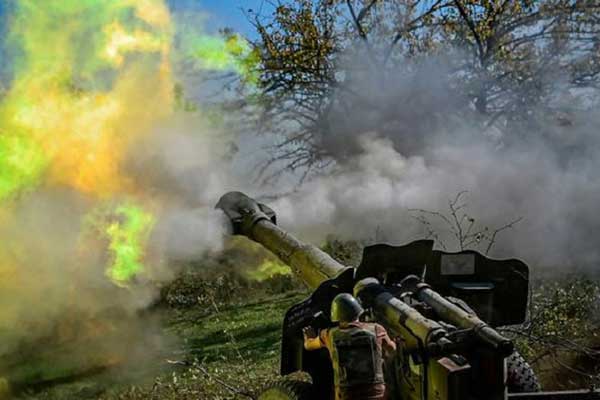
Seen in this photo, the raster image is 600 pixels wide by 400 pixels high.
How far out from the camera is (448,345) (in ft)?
14.5

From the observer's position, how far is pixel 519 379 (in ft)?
19.2

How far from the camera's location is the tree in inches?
531

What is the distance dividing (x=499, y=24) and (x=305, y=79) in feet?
12.2

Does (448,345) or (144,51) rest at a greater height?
(144,51)

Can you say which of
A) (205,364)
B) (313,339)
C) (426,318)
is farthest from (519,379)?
(205,364)

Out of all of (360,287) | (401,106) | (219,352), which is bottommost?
(219,352)

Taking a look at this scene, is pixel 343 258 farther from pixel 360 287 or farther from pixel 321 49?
pixel 360 287

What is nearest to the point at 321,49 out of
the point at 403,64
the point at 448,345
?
the point at 403,64

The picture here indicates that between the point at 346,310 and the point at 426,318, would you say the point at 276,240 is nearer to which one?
the point at 346,310

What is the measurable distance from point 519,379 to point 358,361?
5.56ft

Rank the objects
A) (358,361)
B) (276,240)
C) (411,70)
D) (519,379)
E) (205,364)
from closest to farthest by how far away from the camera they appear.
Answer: (358,361) < (519,379) < (276,240) < (205,364) < (411,70)

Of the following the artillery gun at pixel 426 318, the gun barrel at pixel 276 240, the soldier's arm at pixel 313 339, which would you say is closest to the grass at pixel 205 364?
the gun barrel at pixel 276 240

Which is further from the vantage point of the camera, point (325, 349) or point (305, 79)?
point (305, 79)

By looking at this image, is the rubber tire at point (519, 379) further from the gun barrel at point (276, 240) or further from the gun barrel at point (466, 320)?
the gun barrel at point (276, 240)
